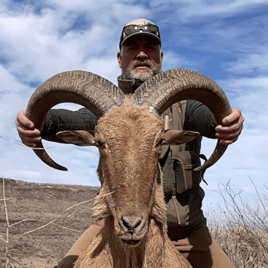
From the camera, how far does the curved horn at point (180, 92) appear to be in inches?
152

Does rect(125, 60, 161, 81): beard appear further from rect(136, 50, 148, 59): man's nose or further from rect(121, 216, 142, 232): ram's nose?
rect(121, 216, 142, 232): ram's nose

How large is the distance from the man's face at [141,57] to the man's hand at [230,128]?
75.7 inches

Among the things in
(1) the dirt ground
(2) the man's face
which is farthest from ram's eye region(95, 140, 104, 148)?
(2) the man's face

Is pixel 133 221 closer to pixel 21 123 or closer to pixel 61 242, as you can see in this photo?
pixel 21 123

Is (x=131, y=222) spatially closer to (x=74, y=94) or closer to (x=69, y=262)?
(x=74, y=94)

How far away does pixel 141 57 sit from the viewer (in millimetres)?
5812

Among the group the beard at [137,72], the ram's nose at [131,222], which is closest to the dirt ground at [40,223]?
the ram's nose at [131,222]

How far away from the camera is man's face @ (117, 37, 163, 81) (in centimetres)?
577

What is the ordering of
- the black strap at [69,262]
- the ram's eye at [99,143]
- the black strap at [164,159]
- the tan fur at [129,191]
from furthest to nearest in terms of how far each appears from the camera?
1. the black strap at [164,159]
2. the black strap at [69,262]
3. the ram's eye at [99,143]
4. the tan fur at [129,191]

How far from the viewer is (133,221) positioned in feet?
9.77

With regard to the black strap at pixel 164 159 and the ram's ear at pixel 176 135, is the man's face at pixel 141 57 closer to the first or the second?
the black strap at pixel 164 159

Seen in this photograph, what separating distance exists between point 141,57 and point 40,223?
13.8 meters

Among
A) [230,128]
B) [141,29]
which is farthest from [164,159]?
[141,29]

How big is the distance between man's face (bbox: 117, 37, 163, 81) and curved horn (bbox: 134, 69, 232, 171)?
62.6 inches
